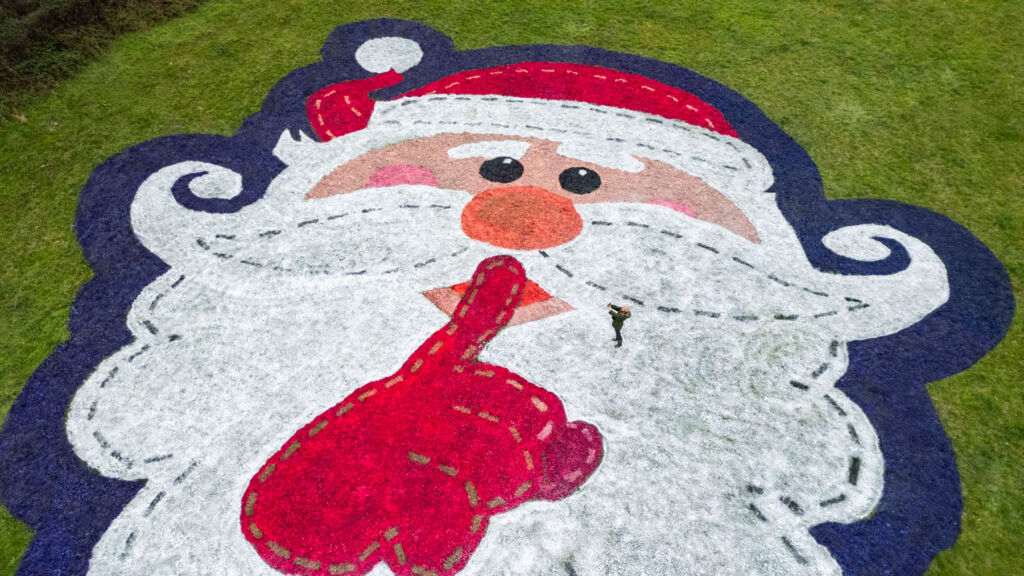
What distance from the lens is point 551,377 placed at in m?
12.5

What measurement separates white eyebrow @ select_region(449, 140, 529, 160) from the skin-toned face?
26 mm

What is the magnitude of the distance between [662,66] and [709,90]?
1713mm

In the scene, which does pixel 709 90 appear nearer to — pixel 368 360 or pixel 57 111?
pixel 368 360

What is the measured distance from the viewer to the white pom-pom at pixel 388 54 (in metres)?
19.7

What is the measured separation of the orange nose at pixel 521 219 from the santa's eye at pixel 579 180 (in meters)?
0.48

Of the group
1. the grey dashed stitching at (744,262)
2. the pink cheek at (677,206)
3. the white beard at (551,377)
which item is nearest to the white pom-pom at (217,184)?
the white beard at (551,377)

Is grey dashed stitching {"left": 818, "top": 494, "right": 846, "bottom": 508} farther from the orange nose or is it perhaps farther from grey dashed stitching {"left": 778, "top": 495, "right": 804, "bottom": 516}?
the orange nose

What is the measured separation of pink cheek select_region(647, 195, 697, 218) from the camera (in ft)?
51.0

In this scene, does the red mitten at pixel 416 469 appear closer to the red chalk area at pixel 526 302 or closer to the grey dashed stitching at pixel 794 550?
the red chalk area at pixel 526 302

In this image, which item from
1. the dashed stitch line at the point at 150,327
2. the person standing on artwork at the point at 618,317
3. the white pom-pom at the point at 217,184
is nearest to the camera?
the person standing on artwork at the point at 618,317

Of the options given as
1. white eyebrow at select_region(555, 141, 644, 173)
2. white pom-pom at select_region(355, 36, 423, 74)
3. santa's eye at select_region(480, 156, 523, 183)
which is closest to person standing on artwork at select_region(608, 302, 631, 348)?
santa's eye at select_region(480, 156, 523, 183)

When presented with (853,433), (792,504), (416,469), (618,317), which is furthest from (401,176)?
(853,433)

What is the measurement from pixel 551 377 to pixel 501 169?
6.29 meters

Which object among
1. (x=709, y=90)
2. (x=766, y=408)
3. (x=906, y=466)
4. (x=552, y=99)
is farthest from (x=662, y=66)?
(x=906, y=466)
